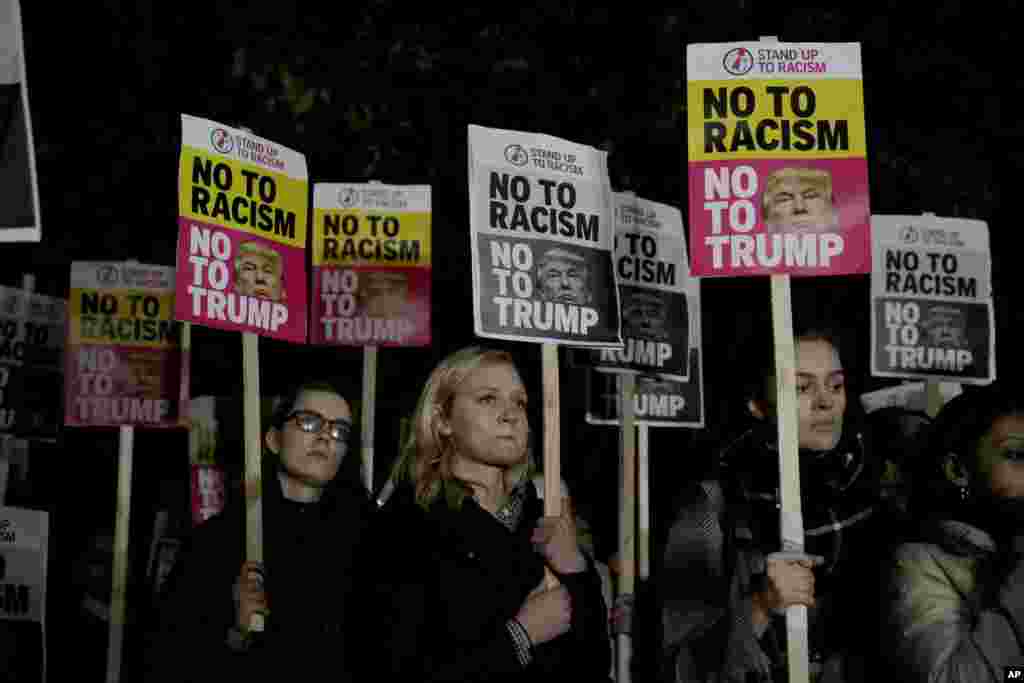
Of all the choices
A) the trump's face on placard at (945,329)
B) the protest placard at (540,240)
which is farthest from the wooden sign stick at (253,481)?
the trump's face on placard at (945,329)

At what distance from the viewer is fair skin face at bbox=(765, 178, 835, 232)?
6438 mm

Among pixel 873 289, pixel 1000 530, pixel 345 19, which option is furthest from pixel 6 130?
pixel 345 19

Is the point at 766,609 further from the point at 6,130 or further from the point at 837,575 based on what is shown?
the point at 6,130

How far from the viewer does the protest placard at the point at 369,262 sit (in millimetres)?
10383

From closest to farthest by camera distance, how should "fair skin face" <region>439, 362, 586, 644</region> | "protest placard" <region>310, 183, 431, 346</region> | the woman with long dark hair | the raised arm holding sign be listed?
the woman with long dark hair < "fair skin face" <region>439, 362, 586, 644</region> < the raised arm holding sign < "protest placard" <region>310, 183, 431, 346</region>

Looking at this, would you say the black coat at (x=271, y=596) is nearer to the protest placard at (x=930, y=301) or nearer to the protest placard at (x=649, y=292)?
the protest placard at (x=649, y=292)

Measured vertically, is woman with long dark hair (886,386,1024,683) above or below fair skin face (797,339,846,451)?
below

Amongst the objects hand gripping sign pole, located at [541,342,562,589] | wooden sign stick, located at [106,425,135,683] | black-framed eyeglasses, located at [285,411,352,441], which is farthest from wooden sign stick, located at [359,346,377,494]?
hand gripping sign pole, located at [541,342,562,589]

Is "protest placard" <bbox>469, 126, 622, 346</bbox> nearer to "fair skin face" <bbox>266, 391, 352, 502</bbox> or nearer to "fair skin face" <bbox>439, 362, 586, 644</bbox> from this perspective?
"fair skin face" <bbox>266, 391, 352, 502</bbox>

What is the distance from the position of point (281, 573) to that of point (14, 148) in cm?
231

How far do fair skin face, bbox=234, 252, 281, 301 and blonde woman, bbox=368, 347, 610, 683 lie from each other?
9.74 feet

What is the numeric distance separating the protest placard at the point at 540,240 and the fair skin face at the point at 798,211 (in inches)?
40.3

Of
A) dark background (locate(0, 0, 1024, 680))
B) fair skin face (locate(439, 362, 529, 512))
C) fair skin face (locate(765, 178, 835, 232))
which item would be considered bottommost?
fair skin face (locate(439, 362, 529, 512))

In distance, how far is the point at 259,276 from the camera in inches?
322
